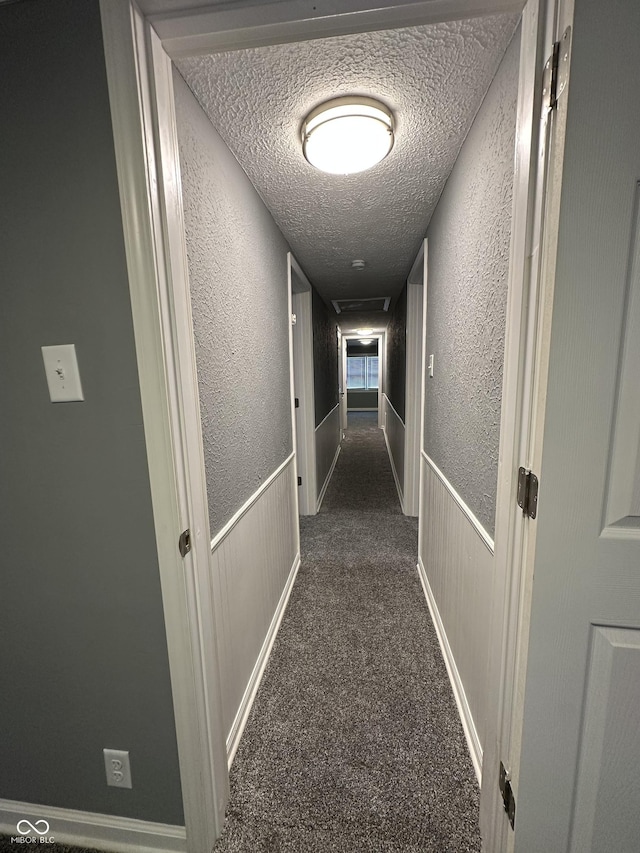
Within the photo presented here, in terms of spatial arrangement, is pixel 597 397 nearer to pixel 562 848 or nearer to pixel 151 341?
pixel 151 341

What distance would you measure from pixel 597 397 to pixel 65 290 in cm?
118

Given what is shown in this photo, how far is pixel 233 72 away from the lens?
95 cm

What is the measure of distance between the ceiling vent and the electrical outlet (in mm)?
4187

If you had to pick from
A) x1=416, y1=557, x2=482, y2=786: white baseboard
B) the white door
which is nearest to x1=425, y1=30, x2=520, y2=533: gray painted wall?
the white door

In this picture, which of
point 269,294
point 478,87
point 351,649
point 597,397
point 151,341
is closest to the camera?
point 597,397

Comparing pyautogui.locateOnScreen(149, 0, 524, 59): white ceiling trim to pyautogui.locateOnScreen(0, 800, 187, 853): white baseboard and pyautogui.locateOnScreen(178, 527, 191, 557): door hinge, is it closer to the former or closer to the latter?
pyautogui.locateOnScreen(178, 527, 191, 557): door hinge

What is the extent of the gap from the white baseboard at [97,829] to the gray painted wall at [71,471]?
0.10 feet

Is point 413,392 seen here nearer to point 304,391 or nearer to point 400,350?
point 400,350

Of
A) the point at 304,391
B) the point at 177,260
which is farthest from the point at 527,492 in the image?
the point at 304,391

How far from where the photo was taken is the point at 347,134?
3.67 feet

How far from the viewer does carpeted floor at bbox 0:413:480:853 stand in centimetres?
100

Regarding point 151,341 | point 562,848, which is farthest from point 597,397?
point 562,848

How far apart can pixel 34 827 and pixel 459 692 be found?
150cm

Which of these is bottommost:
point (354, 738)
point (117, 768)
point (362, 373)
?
point (354, 738)
